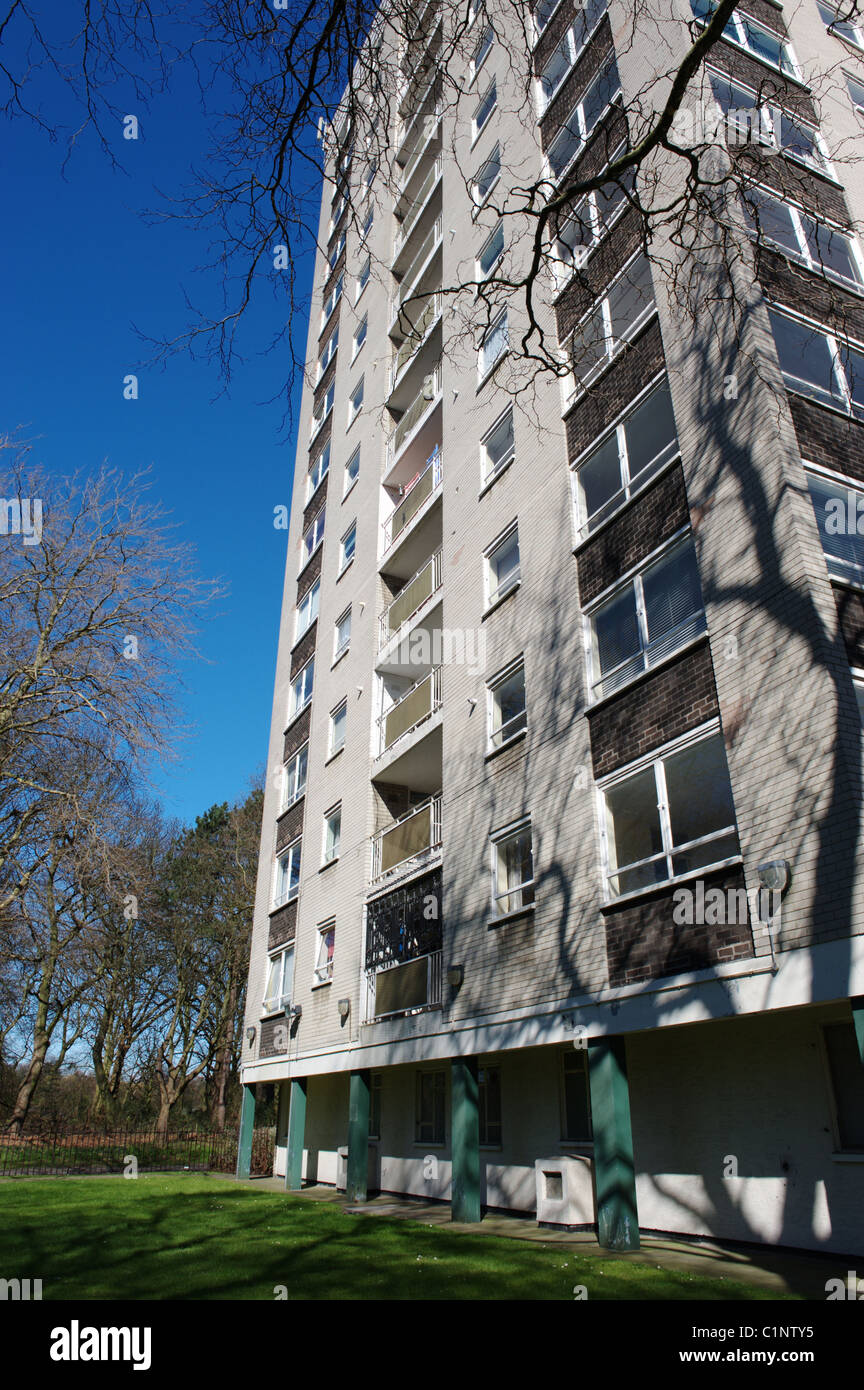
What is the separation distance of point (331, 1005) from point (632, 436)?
42.3 feet

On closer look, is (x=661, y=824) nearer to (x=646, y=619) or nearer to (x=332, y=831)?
(x=646, y=619)

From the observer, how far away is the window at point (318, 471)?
28036 millimetres

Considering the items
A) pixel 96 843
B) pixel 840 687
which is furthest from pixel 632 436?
pixel 96 843

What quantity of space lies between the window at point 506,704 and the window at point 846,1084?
604 centimetres

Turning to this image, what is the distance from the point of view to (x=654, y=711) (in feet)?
33.1

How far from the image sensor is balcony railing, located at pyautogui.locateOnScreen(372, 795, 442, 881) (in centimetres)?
1603

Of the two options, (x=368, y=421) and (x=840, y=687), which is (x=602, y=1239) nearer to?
(x=840, y=687)

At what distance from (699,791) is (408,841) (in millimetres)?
8557

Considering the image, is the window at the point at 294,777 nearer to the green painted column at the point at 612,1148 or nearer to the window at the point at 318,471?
the window at the point at 318,471

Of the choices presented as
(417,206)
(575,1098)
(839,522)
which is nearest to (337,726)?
(575,1098)

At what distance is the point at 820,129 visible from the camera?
43.7 ft

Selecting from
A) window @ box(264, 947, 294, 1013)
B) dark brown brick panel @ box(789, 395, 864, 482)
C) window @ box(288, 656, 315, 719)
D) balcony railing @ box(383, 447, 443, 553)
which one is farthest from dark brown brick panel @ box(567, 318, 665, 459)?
window @ box(264, 947, 294, 1013)

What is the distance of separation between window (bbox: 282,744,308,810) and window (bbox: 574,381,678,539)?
1281 cm

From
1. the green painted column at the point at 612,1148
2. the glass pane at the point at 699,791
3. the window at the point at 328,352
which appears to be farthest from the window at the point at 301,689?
the green painted column at the point at 612,1148
